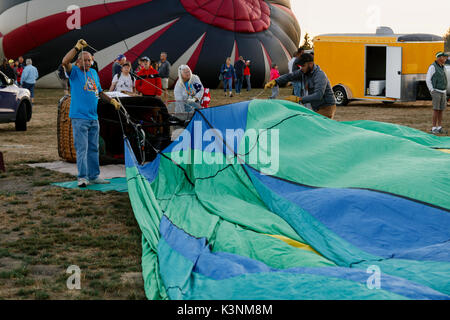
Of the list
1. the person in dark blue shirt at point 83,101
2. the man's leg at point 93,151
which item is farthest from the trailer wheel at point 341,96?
the person in dark blue shirt at point 83,101

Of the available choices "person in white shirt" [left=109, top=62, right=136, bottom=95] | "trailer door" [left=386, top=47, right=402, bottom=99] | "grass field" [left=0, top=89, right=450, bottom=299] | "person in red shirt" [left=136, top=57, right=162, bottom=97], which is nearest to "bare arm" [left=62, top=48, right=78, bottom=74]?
"grass field" [left=0, top=89, right=450, bottom=299]

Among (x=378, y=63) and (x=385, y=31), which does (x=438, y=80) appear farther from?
(x=378, y=63)

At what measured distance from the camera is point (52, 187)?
6570 millimetres

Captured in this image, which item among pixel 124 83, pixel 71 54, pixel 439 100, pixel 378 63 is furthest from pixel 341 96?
pixel 71 54

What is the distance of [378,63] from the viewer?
57.9ft

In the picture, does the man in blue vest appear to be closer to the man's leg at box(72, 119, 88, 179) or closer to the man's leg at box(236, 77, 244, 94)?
the man's leg at box(72, 119, 88, 179)

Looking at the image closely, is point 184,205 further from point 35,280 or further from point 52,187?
point 52,187

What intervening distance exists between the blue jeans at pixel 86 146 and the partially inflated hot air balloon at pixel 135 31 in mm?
13515

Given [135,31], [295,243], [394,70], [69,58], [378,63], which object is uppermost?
[135,31]

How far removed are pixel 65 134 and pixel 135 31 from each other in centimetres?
1268

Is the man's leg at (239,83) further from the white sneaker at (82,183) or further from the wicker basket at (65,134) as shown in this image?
the white sneaker at (82,183)

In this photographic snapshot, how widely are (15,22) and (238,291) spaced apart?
19.8 meters

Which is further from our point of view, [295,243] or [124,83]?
[124,83]

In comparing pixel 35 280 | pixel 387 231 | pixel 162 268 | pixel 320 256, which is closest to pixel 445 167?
pixel 387 231
